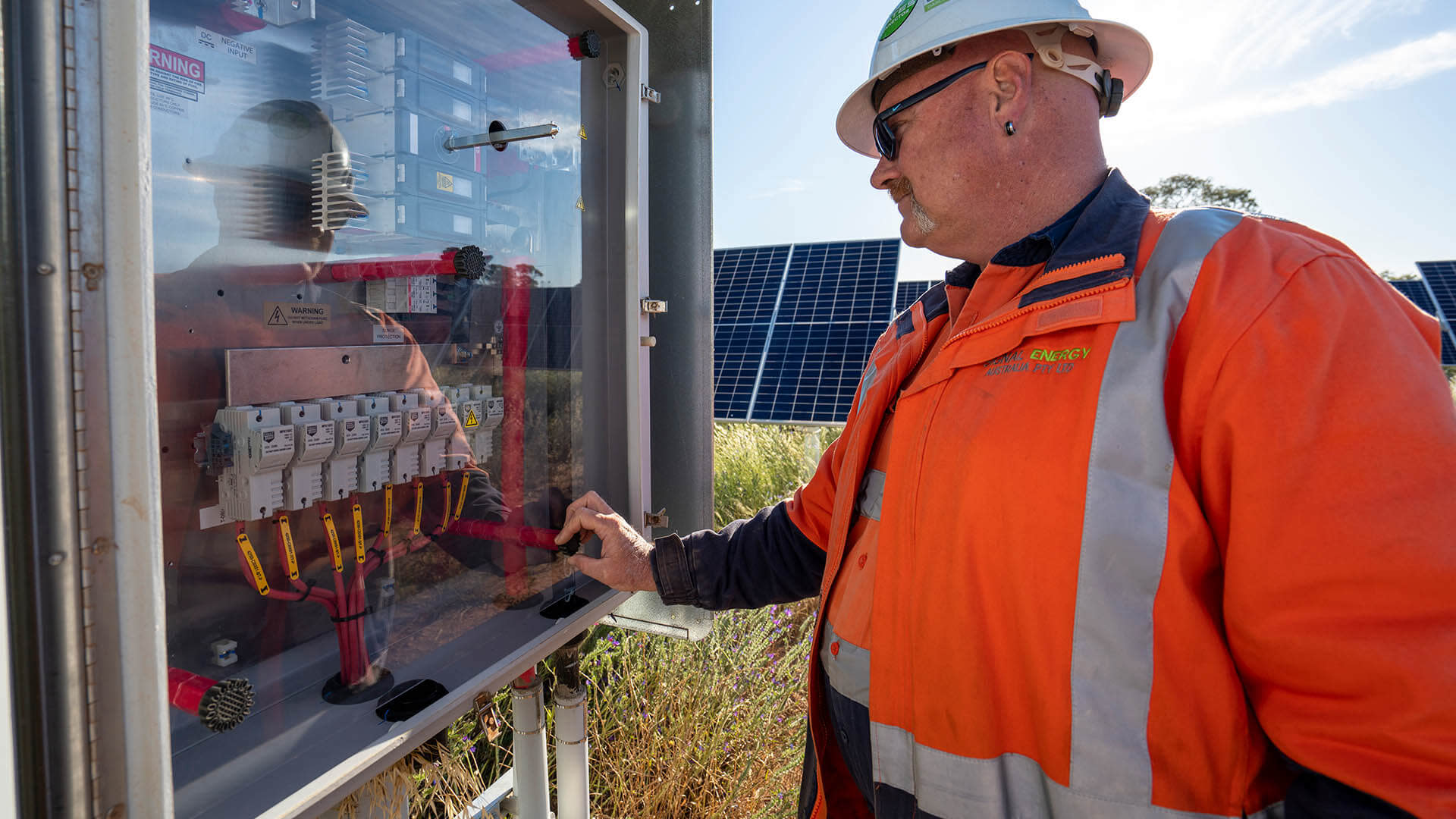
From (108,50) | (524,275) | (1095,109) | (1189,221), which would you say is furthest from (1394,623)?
(524,275)

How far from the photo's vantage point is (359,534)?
182cm

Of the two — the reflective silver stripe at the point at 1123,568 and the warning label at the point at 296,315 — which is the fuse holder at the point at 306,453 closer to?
the warning label at the point at 296,315

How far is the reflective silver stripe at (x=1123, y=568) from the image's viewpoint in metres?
1.06

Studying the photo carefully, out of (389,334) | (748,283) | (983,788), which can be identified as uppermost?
(748,283)

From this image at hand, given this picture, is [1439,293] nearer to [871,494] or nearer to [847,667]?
[871,494]

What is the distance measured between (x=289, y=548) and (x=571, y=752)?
1.34 meters

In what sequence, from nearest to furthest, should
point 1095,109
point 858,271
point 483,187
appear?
point 1095,109 < point 483,187 < point 858,271

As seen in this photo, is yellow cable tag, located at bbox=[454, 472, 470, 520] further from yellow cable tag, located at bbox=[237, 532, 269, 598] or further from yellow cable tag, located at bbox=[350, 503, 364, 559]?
yellow cable tag, located at bbox=[237, 532, 269, 598]

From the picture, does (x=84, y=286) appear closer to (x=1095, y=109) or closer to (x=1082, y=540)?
(x=1082, y=540)

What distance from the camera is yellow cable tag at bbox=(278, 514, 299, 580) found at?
165cm

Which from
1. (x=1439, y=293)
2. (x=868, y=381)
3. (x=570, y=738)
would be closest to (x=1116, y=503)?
(x=868, y=381)

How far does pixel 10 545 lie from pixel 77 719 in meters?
0.22

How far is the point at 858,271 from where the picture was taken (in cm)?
971

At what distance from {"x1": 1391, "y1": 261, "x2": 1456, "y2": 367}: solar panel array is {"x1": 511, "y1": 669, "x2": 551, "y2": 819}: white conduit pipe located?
12116mm
